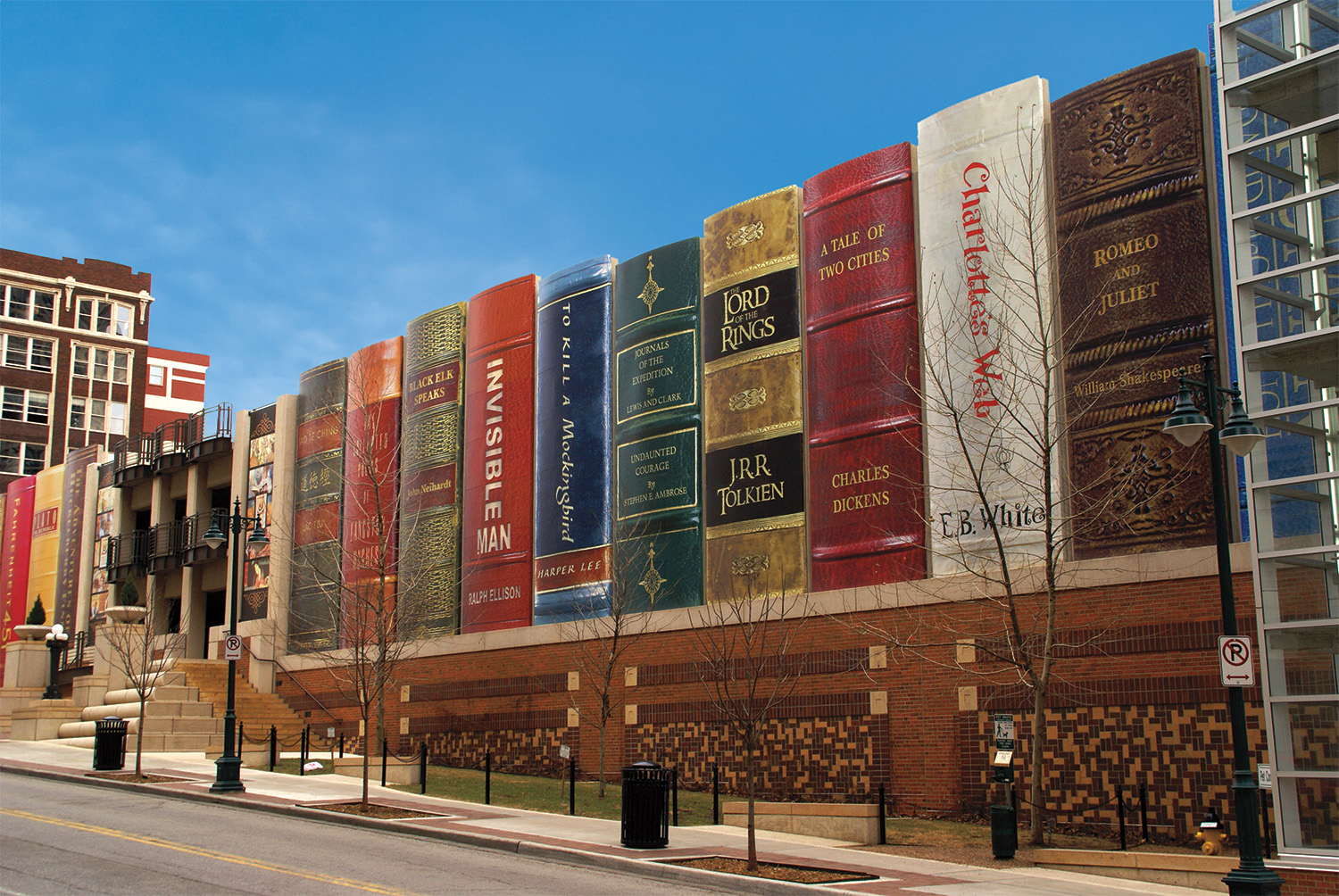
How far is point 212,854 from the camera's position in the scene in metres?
15.4

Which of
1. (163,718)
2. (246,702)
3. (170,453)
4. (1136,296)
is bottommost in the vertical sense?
(163,718)

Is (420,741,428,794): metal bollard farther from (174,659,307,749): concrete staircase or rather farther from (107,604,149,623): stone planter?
(107,604,149,623): stone planter

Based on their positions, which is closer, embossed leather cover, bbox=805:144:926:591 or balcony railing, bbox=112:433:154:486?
embossed leather cover, bbox=805:144:926:591

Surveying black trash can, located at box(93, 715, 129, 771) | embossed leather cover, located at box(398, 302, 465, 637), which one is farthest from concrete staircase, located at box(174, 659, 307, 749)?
black trash can, located at box(93, 715, 129, 771)

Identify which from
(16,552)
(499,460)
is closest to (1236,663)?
(499,460)

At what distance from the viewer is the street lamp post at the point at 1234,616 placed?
12727mm

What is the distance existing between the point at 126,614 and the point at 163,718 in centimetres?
856

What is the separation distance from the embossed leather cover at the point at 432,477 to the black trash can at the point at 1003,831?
65.0 feet

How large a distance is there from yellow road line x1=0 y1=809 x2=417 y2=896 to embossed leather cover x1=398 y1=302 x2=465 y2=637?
48.5 feet

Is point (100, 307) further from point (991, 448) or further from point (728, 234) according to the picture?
point (991, 448)

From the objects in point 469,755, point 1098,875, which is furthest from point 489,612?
point 1098,875

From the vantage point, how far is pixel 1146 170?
802 inches

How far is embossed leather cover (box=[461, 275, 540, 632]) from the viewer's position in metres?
32.1

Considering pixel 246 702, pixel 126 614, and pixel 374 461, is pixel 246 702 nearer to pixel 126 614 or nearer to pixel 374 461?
pixel 126 614
